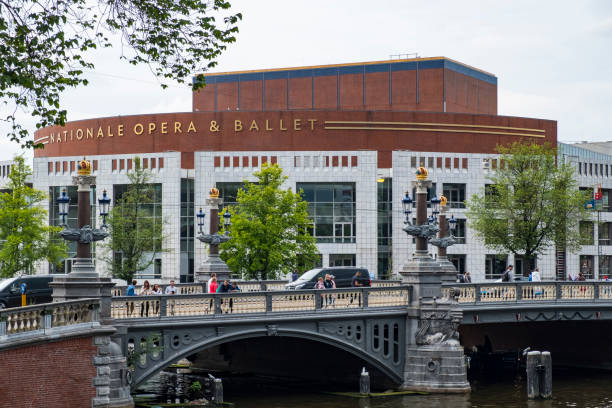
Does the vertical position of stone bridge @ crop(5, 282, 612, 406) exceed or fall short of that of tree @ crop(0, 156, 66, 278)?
it falls short

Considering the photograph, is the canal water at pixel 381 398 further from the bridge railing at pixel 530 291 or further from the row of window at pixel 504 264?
the row of window at pixel 504 264

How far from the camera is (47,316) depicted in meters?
27.8

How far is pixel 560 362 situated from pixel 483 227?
772 inches

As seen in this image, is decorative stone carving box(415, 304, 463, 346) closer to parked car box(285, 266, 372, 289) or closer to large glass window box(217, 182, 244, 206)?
parked car box(285, 266, 372, 289)

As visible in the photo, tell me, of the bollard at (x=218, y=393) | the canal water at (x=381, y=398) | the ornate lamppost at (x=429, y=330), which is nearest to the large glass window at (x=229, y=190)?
the canal water at (x=381, y=398)

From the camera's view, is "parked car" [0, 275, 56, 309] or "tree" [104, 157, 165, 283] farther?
"tree" [104, 157, 165, 283]

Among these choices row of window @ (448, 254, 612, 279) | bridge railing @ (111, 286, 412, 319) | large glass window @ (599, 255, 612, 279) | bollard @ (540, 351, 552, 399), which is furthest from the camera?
large glass window @ (599, 255, 612, 279)

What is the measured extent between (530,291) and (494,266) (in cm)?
4672

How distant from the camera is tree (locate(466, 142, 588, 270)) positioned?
228 feet

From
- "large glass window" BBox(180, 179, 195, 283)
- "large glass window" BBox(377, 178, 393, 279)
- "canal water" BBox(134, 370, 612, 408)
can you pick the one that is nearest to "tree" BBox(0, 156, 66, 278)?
"canal water" BBox(134, 370, 612, 408)

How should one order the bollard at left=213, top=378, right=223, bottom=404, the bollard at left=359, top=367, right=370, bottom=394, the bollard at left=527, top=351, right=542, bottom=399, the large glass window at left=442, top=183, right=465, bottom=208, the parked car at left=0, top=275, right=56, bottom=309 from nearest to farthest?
the bollard at left=213, top=378, right=223, bottom=404, the bollard at left=359, top=367, right=370, bottom=394, the bollard at left=527, top=351, right=542, bottom=399, the parked car at left=0, top=275, right=56, bottom=309, the large glass window at left=442, top=183, right=465, bottom=208

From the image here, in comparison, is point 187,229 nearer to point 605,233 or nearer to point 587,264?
point 587,264

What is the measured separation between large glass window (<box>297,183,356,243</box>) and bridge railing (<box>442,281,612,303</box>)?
39.7 meters

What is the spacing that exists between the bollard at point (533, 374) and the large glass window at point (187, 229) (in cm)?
5034
